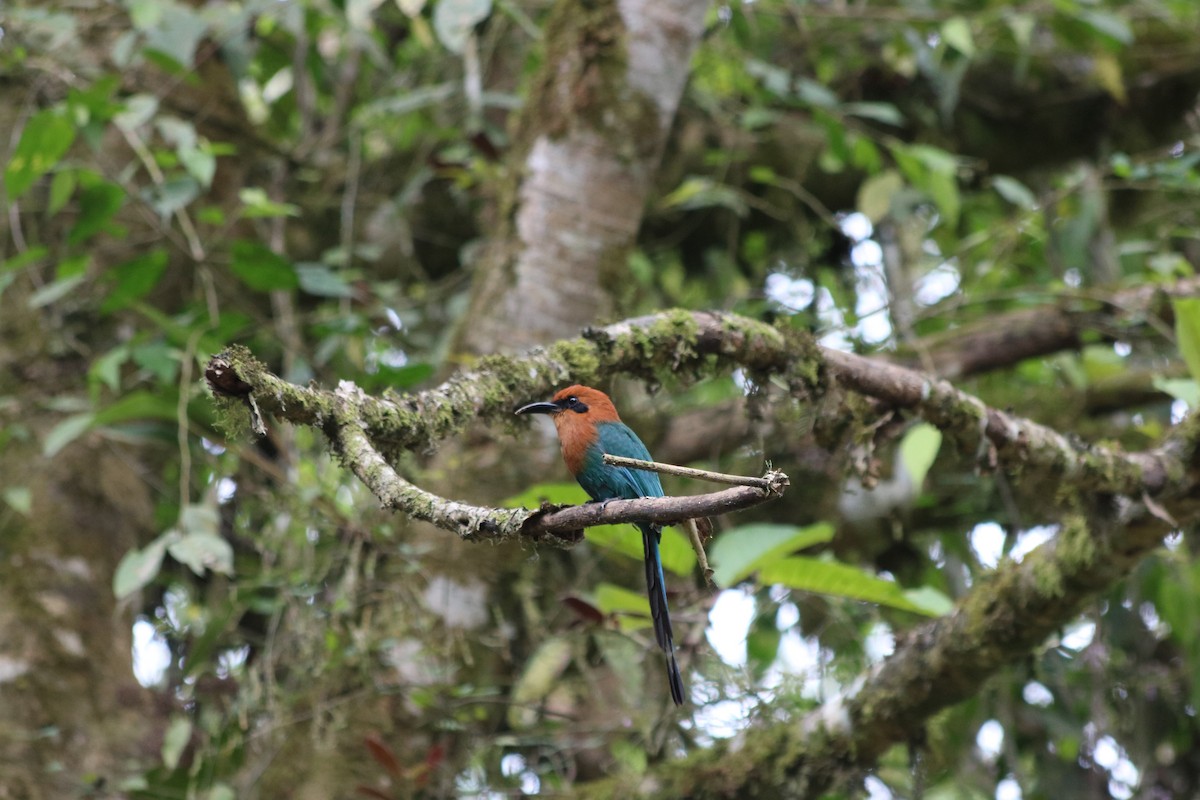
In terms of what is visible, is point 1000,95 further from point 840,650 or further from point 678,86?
point 840,650

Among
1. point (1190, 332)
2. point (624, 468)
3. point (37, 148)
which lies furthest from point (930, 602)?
point (37, 148)

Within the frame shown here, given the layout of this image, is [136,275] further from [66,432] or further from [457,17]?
[457,17]

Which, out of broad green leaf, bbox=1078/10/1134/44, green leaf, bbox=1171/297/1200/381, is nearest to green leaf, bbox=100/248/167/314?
green leaf, bbox=1171/297/1200/381

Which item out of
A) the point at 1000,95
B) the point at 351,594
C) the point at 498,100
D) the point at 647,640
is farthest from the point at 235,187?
the point at 1000,95

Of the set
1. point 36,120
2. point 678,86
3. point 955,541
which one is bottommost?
point 955,541

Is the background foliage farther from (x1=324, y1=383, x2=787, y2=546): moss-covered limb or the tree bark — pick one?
(x1=324, y1=383, x2=787, y2=546): moss-covered limb

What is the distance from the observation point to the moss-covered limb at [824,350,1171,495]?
2699mm

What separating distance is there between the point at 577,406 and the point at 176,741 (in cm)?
178

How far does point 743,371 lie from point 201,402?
181 centimetres

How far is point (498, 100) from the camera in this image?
4.68m

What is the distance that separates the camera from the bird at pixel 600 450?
2.47 meters

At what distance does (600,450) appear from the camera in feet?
8.61

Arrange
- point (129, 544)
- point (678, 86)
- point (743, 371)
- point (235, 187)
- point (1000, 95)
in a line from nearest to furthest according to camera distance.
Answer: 1. point (743, 371)
2. point (678, 86)
3. point (129, 544)
4. point (235, 187)
5. point (1000, 95)

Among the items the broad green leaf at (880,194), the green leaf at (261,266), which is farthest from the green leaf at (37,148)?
the broad green leaf at (880,194)
